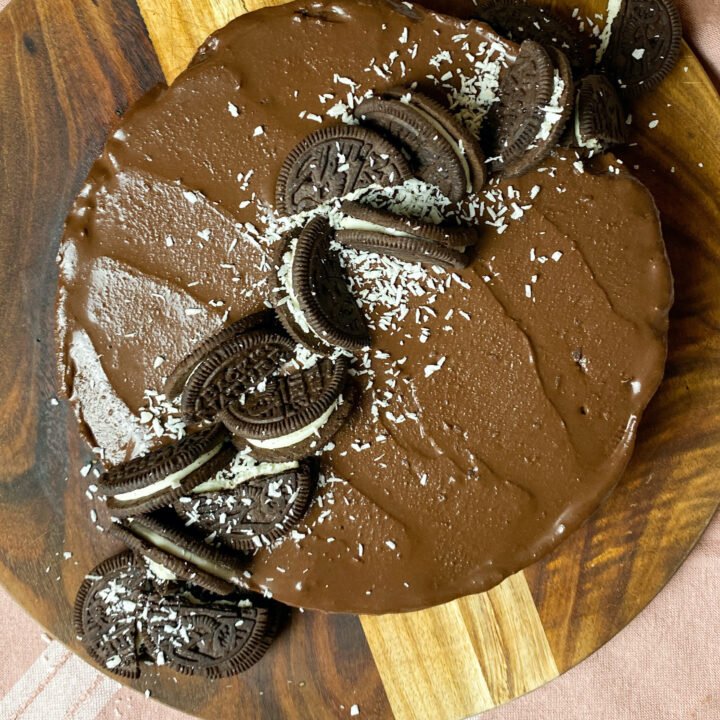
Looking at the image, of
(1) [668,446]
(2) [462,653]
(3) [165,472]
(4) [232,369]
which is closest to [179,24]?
(4) [232,369]

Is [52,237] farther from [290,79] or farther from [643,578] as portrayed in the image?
[643,578]

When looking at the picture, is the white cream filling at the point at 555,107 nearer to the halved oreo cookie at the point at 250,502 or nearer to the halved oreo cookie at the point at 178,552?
the halved oreo cookie at the point at 250,502

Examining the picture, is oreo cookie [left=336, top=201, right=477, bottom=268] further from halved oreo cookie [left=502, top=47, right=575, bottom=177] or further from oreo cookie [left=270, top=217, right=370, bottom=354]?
halved oreo cookie [left=502, top=47, right=575, bottom=177]

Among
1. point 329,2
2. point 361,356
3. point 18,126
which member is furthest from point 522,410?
point 18,126

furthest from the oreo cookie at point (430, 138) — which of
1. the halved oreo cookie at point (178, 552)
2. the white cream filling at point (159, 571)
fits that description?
the white cream filling at point (159, 571)

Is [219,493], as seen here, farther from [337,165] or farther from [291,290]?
[337,165]

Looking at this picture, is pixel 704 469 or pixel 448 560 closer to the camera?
pixel 448 560

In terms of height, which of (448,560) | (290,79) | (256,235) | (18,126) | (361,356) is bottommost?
(448,560)
